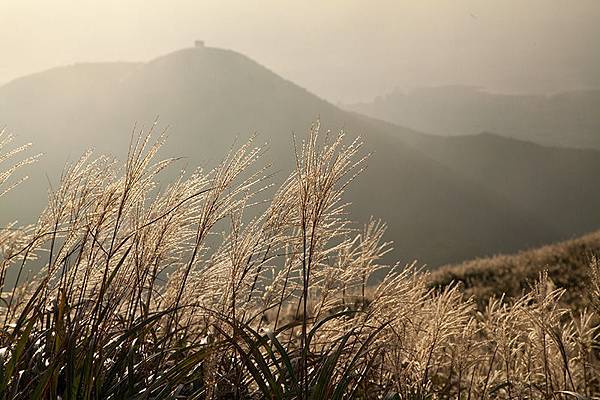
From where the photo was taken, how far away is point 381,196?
9512cm

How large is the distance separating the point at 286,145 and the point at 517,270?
83940 mm

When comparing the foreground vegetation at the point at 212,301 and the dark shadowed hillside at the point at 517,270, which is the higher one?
the foreground vegetation at the point at 212,301

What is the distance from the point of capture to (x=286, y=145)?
322 feet

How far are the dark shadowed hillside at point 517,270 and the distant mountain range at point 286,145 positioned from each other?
59.8 m

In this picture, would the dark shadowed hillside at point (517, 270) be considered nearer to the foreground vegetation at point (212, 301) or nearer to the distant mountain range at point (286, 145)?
the foreground vegetation at point (212, 301)

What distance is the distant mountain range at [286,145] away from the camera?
86.7m

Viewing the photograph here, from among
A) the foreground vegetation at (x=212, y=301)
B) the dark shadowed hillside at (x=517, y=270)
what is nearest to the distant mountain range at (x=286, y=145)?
the dark shadowed hillside at (x=517, y=270)

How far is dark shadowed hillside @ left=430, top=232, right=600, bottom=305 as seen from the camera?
13008mm

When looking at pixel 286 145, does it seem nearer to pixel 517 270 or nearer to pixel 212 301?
pixel 517 270

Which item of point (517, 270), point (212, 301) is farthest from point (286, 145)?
point (212, 301)

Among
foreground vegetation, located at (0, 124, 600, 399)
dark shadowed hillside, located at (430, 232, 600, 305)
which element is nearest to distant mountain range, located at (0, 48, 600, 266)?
dark shadowed hillside, located at (430, 232, 600, 305)

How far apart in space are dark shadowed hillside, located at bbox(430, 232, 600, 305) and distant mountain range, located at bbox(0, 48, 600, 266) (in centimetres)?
5978

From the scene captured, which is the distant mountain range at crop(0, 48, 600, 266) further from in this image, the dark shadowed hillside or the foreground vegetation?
the foreground vegetation

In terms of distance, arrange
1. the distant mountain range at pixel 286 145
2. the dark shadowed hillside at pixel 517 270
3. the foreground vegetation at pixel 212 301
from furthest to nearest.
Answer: the distant mountain range at pixel 286 145
the dark shadowed hillside at pixel 517 270
the foreground vegetation at pixel 212 301
